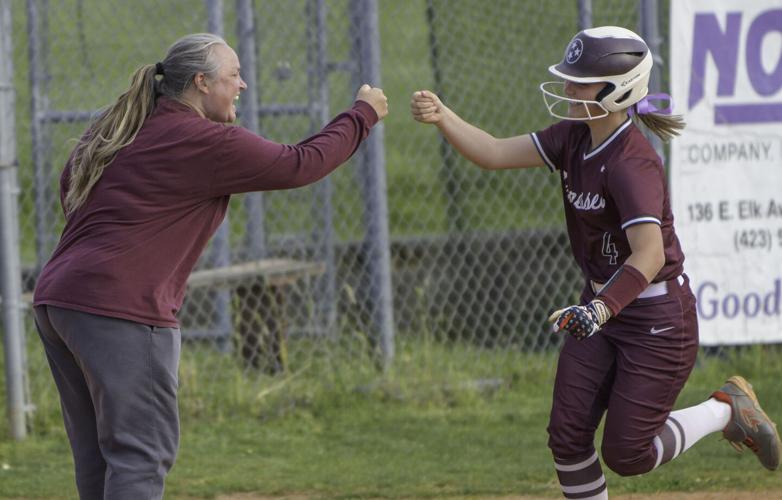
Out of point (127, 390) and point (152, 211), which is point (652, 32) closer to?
point (152, 211)

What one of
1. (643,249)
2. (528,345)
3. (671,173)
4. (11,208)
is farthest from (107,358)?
(528,345)

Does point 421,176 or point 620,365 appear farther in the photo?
point 421,176

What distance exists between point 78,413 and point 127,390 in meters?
0.33

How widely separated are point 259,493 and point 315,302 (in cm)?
295

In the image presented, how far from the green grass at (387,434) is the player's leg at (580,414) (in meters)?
1.04

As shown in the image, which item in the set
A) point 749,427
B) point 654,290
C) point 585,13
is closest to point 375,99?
point 654,290

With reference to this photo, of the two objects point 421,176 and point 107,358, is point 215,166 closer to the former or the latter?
point 107,358

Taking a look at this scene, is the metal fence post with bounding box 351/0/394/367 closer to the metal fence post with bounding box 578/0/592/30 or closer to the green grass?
the green grass

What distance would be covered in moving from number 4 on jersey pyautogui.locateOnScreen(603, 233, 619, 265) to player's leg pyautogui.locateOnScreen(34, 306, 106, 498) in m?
1.71

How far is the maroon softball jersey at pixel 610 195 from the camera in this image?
12.7 ft

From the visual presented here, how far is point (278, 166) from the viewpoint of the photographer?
12.0 feet

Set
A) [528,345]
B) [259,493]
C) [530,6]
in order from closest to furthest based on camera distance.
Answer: [259,493], [528,345], [530,6]

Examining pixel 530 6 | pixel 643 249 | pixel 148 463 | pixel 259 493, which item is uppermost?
pixel 530 6

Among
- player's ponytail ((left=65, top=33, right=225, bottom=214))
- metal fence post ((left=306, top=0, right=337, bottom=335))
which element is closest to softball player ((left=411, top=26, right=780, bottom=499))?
player's ponytail ((left=65, top=33, right=225, bottom=214))
